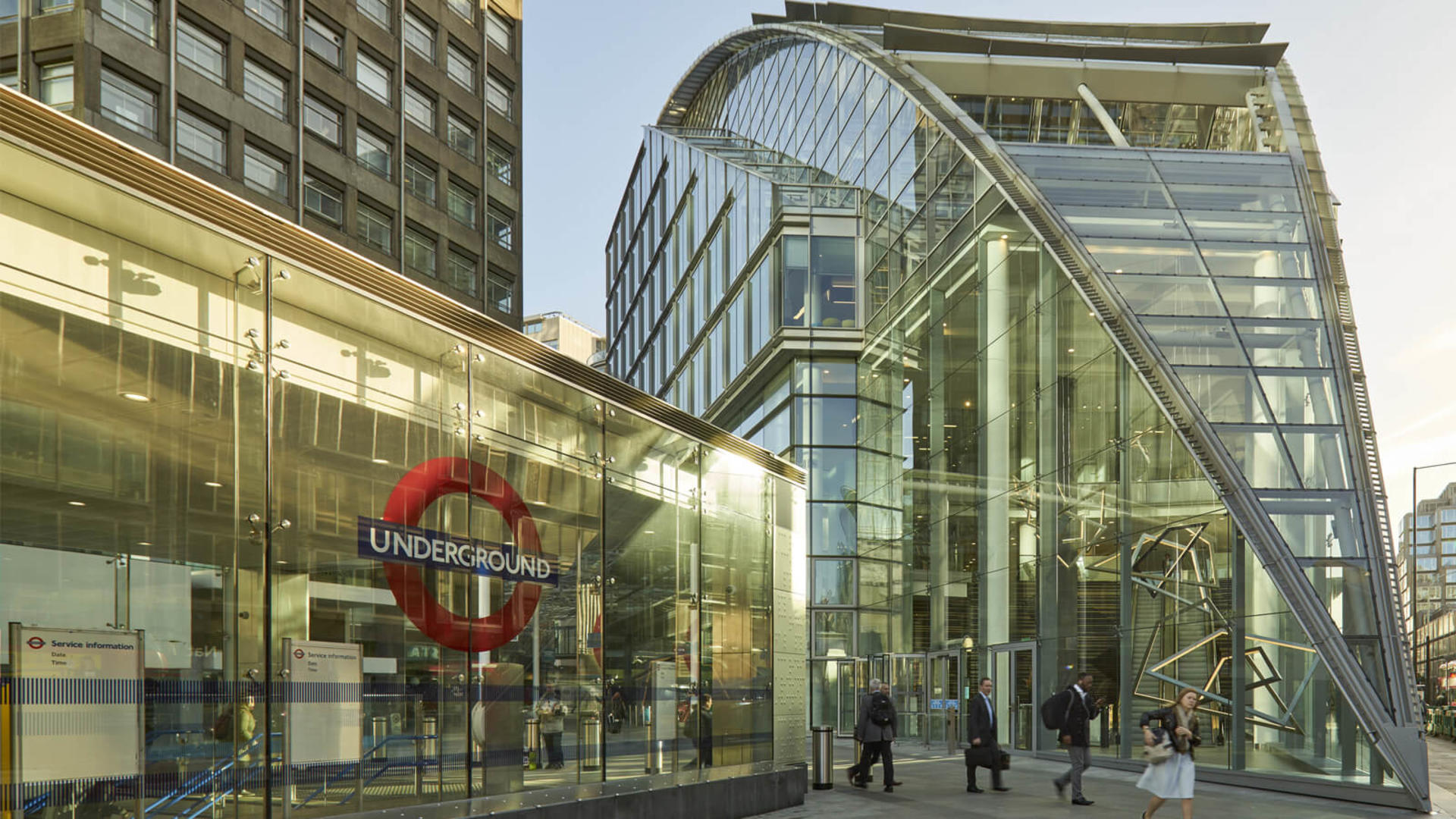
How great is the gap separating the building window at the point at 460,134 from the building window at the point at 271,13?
30.3ft

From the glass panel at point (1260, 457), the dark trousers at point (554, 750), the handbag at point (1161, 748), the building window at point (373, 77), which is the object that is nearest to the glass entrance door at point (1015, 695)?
the glass panel at point (1260, 457)

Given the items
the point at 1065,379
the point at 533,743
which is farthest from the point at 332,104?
the point at 533,743

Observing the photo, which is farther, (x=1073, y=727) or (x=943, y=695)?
(x=943, y=695)

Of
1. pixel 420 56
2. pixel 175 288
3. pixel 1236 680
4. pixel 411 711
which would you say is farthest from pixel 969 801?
pixel 420 56

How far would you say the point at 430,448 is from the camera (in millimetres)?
11023

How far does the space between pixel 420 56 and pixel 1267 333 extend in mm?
34688

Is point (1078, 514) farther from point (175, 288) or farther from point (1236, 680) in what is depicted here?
point (175, 288)

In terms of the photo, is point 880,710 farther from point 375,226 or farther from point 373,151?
A: point 373,151

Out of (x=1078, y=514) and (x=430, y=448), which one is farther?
(x=1078, y=514)

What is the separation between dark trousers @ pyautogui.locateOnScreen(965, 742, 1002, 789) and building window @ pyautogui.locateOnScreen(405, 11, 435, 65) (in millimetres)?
37281

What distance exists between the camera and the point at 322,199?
44156mm

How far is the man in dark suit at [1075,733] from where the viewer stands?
18344 mm

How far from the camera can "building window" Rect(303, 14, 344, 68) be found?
1719 inches

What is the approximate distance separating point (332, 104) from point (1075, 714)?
114 feet
